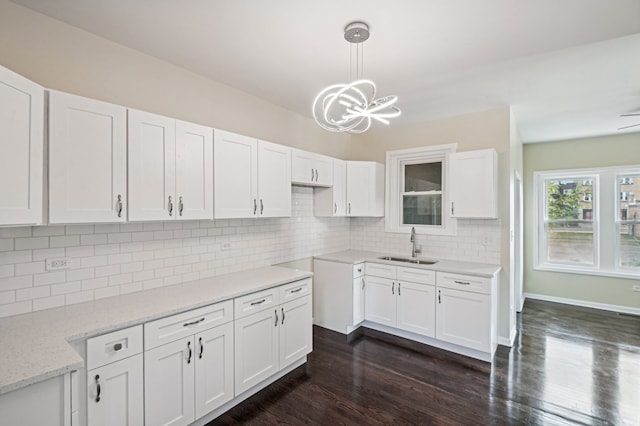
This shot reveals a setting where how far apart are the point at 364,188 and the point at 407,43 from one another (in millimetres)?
2313

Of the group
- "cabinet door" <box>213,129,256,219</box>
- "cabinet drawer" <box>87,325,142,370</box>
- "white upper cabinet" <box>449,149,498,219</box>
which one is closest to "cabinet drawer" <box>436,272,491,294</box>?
"white upper cabinet" <box>449,149,498,219</box>

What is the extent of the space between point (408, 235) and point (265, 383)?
2.73 m

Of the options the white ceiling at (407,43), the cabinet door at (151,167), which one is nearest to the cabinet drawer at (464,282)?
the white ceiling at (407,43)

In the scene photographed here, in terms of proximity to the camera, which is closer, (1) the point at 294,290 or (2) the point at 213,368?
(2) the point at 213,368

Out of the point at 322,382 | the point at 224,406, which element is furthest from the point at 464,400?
the point at 224,406

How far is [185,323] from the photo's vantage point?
2.09 metres

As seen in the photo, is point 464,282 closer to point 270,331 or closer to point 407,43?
point 270,331

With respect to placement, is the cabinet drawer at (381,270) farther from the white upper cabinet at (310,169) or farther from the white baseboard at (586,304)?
the white baseboard at (586,304)

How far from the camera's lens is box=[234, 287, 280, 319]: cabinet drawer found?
2.44 meters

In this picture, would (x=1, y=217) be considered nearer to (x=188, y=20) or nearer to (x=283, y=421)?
(x=188, y=20)

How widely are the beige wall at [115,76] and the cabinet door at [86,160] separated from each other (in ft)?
1.36

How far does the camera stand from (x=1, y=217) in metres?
1.48

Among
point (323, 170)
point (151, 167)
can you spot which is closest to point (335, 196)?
point (323, 170)

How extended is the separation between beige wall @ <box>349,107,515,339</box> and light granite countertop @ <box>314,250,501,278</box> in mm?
374
